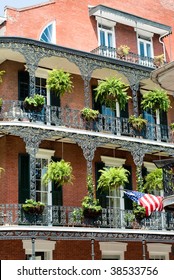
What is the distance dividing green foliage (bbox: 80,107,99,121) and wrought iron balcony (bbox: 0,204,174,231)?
136 inches

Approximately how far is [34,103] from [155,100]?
546 centimetres

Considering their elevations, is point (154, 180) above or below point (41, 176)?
below

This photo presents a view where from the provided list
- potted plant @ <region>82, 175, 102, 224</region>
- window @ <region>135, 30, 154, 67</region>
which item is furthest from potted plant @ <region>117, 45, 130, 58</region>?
potted plant @ <region>82, 175, 102, 224</region>

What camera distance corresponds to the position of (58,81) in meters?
21.0

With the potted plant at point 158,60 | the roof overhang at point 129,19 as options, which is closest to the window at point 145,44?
the roof overhang at point 129,19

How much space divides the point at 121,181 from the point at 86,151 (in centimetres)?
173

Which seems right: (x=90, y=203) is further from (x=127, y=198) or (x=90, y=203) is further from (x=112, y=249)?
(x=127, y=198)

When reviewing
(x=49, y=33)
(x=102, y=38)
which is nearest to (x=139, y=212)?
(x=49, y=33)

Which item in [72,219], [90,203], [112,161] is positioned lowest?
[72,219]

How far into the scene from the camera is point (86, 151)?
2116cm

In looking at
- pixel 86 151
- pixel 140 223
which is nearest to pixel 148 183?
pixel 140 223

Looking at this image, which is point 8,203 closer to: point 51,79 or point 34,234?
point 34,234

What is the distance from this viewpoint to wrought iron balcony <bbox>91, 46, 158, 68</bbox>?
25.0 m

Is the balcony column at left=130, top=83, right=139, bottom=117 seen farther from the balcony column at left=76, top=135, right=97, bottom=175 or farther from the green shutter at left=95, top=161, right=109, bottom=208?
the balcony column at left=76, top=135, right=97, bottom=175
